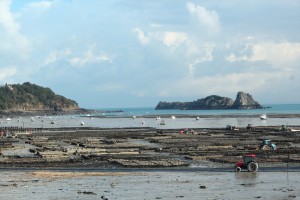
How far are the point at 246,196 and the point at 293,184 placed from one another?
5107 mm

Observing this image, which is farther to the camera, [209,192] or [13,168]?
[13,168]

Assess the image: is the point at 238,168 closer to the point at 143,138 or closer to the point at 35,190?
the point at 35,190

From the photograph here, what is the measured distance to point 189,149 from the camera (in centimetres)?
6212

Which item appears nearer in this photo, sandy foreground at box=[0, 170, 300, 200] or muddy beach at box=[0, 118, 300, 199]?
sandy foreground at box=[0, 170, 300, 200]

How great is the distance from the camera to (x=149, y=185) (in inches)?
1387

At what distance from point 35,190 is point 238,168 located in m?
14.5

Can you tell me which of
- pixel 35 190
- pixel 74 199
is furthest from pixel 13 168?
pixel 74 199

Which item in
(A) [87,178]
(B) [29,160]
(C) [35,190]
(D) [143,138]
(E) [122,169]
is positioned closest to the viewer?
(C) [35,190]

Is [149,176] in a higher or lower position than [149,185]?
higher

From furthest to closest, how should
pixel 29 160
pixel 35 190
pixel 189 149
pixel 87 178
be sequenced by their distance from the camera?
pixel 189 149 < pixel 29 160 < pixel 87 178 < pixel 35 190

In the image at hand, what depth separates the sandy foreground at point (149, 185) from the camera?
31.8m

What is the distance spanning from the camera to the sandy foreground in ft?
104

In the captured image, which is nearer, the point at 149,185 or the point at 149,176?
the point at 149,185

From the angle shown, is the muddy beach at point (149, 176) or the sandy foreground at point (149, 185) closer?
the sandy foreground at point (149, 185)
